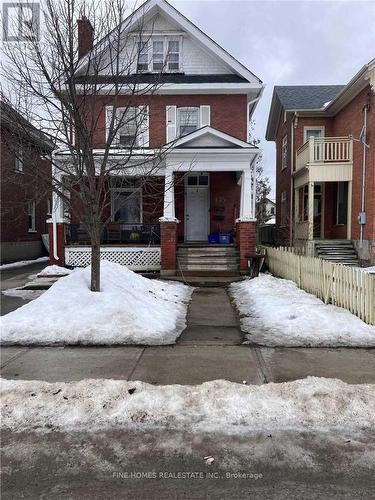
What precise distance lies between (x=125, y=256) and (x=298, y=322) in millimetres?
8503

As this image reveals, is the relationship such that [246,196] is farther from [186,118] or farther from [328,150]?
[328,150]

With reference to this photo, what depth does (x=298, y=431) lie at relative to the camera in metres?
3.45

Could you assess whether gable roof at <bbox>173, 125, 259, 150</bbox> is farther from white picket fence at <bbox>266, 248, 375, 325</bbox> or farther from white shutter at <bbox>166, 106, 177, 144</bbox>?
white picket fence at <bbox>266, 248, 375, 325</bbox>

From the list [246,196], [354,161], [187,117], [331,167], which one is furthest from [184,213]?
[354,161]

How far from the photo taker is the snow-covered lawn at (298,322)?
6031mm

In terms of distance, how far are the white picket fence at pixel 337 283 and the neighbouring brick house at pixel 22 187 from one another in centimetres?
570

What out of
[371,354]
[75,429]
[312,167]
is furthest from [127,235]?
[75,429]

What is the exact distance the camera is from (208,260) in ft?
44.6

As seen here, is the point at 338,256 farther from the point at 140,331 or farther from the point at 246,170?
the point at 140,331

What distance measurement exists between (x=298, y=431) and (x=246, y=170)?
35.1ft

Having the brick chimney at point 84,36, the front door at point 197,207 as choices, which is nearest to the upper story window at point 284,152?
the front door at point 197,207

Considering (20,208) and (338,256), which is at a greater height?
(20,208)

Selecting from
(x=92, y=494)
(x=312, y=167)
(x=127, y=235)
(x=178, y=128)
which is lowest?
(x=92, y=494)

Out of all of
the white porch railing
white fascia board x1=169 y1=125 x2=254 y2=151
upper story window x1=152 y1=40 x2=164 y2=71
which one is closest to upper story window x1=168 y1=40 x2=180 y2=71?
upper story window x1=152 y1=40 x2=164 y2=71
